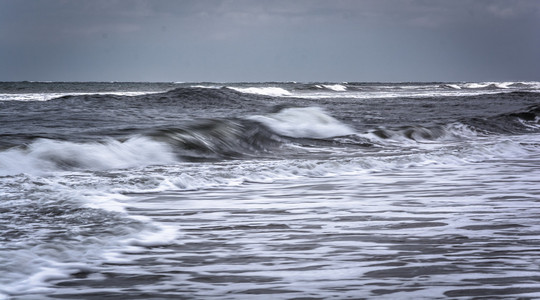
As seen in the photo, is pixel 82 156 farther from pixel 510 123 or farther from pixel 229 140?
pixel 510 123

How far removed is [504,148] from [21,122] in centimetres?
697

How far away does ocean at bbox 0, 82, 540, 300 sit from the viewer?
220 cm

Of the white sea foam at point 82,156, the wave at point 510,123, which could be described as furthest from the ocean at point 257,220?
the wave at point 510,123

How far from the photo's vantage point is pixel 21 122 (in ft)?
30.4

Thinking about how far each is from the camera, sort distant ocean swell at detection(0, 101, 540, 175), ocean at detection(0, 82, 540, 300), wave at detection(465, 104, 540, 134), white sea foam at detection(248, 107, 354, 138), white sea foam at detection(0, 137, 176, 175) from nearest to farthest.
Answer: ocean at detection(0, 82, 540, 300) < white sea foam at detection(0, 137, 176, 175) < distant ocean swell at detection(0, 101, 540, 175) < white sea foam at detection(248, 107, 354, 138) < wave at detection(465, 104, 540, 134)

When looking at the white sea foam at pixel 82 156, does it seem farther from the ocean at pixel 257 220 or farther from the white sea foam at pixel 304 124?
the white sea foam at pixel 304 124

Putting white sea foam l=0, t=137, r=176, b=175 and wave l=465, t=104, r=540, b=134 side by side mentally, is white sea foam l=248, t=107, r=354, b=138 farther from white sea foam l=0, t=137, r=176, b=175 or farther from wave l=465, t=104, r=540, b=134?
white sea foam l=0, t=137, r=176, b=175

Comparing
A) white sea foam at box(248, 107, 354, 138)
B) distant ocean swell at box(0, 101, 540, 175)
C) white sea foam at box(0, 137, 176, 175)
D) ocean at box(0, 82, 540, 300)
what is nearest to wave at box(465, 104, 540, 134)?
distant ocean swell at box(0, 101, 540, 175)

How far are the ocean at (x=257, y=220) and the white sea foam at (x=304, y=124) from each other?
1584mm

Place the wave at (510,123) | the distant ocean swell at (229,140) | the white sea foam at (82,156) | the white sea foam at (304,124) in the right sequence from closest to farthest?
the white sea foam at (82,156), the distant ocean swell at (229,140), the white sea foam at (304,124), the wave at (510,123)

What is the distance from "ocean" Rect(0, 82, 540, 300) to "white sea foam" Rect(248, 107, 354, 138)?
1.58 metres

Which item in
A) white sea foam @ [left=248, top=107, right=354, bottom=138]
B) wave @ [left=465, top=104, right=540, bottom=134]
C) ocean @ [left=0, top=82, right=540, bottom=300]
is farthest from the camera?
wave @ [left=465, top=104, right=540, bottom=134]

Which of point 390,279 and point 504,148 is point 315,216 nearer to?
point 390,279

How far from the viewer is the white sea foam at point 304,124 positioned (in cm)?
898
